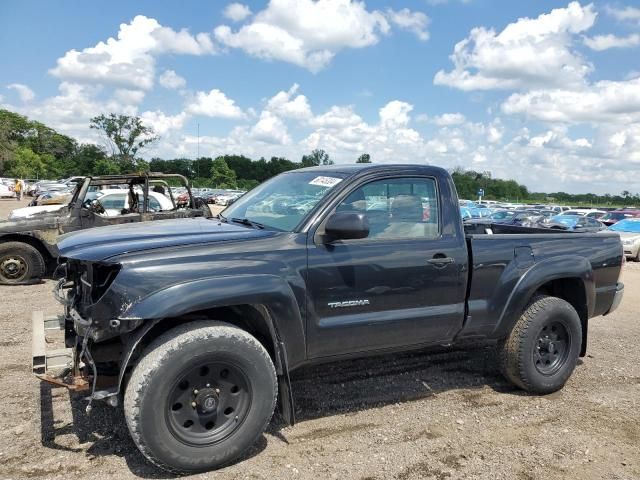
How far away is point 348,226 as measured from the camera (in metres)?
3.49

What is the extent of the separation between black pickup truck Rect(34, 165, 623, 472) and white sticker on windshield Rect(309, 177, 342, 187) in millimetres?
16

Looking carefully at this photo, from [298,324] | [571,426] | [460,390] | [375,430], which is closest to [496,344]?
[460,390]

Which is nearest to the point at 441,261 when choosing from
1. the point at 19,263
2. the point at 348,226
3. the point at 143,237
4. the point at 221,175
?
the point at 348,226

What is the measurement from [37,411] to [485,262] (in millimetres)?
3619

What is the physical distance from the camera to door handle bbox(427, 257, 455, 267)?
403 centimetres

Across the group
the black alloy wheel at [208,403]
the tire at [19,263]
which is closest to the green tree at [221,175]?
the tire at [19,263]

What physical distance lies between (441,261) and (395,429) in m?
1.29

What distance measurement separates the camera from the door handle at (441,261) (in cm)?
403

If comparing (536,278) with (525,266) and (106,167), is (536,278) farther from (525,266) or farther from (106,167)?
(106,167)

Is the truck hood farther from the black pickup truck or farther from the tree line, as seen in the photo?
the tree line

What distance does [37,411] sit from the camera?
4.07 metres

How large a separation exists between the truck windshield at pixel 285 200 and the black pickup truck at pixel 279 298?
2cm

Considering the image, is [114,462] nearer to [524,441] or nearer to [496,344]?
[524,441]

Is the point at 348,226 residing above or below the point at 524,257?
above
